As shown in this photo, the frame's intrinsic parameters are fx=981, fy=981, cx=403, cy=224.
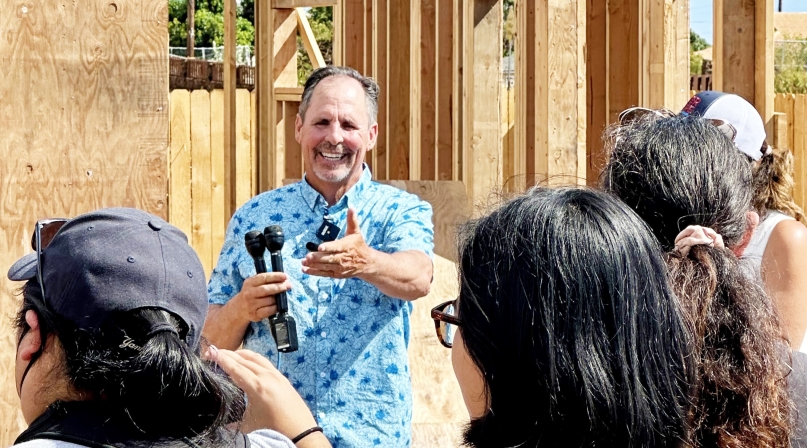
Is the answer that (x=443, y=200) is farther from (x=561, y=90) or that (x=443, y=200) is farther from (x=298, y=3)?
Answer: (x=298, y=3)

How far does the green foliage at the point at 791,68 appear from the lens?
26172mm

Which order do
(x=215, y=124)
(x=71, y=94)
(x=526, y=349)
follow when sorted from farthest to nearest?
(x=215, y=124), (x=71, y=94), (x=526, y=349)

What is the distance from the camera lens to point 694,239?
1.63 m

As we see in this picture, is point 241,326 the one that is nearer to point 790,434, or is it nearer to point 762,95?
point 790,434

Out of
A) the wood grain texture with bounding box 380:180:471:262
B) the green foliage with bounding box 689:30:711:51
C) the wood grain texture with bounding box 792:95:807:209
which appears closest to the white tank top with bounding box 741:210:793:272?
the wood grain texture with bounding box 380:180:471:262

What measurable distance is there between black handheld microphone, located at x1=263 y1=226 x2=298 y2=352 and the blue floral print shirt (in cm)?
28

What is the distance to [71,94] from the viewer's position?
2.78 metres

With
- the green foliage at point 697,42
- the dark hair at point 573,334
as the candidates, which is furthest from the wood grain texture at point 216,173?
the green foliage at point 697,42

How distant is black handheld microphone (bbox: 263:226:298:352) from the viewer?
2.75m

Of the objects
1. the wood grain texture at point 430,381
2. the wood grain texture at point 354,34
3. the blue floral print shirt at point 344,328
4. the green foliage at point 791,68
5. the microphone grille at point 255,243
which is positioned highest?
the green foliage at point 791,68

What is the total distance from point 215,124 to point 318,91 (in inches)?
326

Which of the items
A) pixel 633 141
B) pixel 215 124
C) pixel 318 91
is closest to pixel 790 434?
pixel 633 141

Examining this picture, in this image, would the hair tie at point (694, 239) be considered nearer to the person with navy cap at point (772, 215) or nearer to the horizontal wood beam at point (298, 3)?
the person with navy cap at point (772, 215)

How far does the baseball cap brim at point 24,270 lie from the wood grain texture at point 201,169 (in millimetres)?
9421
